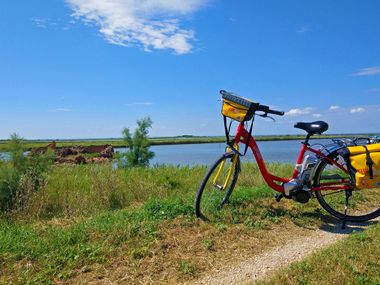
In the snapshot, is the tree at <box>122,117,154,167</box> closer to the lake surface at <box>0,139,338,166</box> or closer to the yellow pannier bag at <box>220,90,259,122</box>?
the lake surface at <box>0,139,338,166</box>

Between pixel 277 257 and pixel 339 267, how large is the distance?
81cm

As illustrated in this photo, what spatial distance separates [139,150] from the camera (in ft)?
96.8

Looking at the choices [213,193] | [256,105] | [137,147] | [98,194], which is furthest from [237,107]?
[137,147]

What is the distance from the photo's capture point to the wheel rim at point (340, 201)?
5.97 m

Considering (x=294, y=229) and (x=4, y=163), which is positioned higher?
(x=4, y=163)

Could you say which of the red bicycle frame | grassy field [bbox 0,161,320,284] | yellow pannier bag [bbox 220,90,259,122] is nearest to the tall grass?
grassy field [bbox 0,161,320,284]

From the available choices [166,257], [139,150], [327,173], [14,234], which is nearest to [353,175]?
[327,173]

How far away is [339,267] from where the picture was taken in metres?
3.74

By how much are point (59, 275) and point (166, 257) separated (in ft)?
3.85

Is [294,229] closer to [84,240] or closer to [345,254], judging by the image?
[345,254]

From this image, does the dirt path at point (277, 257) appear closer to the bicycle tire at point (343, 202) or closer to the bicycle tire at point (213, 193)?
the bicycle tire at point (343, 202)

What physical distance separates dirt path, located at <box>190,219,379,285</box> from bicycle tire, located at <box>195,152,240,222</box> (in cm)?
122

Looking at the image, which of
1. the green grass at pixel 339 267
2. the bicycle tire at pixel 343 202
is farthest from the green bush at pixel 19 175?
the bicycle tire at pixel 343 202

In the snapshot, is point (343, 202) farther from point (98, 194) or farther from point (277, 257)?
point (98, 194)
